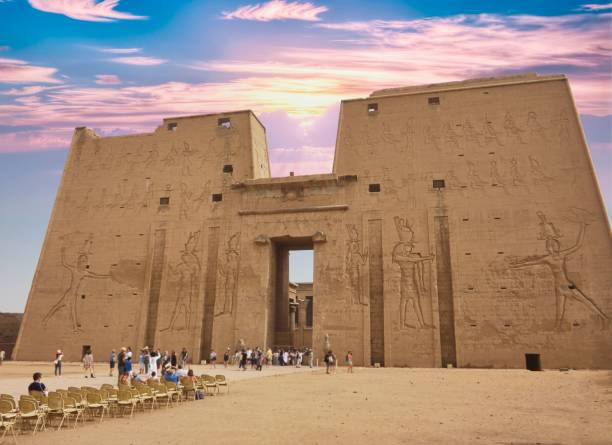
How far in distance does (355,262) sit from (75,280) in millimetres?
15348

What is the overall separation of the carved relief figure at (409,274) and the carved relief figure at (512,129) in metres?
6.70

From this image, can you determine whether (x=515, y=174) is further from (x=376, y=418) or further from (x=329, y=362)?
(x=376, y=418)

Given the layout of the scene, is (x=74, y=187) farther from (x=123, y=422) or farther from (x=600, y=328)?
(x=600, y=328)

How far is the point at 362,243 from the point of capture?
77.2 feet

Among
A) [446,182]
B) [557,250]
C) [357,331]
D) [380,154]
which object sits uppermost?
[380,154]

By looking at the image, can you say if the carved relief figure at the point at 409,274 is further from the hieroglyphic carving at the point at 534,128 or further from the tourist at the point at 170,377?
the tourist at the point at 170,377

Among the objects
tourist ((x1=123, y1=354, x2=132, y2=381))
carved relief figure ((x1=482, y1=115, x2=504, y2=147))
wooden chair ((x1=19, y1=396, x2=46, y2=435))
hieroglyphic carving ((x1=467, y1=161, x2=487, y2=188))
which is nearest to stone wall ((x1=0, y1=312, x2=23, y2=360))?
tourist ((x1=123, y1=354, x2=132, y2=381))

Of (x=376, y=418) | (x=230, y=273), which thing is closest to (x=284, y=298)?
(x=230, y=273)

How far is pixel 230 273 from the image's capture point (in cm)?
2467

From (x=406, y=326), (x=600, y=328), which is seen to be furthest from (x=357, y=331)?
(x=600, y=328)

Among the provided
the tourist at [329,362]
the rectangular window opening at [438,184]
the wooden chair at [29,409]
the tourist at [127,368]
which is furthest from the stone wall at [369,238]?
the wooden chair at [29,409]

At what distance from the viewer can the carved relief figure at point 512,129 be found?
76.7 feet

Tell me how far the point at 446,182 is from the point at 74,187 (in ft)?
69.7

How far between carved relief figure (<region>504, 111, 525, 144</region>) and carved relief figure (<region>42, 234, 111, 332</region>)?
2201 cm
